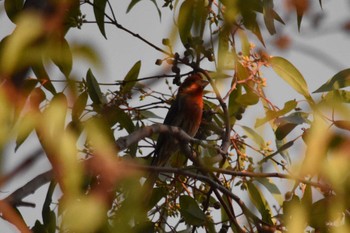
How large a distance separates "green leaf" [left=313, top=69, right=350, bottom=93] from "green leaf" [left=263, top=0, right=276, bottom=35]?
0.38 metres

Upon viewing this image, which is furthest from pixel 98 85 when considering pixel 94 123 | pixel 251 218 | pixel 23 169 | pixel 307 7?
pixel 23 169

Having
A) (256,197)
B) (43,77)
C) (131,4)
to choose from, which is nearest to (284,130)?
(256,197)

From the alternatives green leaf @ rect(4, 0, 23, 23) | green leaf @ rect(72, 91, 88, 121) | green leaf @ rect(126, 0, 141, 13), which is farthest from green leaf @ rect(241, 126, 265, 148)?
green leaf @ rect(4, 0, 23, 23)

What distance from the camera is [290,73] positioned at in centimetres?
283

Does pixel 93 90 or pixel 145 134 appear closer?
pixel 145 134

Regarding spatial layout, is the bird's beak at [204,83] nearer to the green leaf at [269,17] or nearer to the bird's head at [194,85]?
the bird's head at [194,85]

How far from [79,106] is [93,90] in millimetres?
227

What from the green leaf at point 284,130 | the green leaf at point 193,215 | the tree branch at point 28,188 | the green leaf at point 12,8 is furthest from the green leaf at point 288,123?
the tree branch at point 28,188

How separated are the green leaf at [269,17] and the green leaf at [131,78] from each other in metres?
0.66

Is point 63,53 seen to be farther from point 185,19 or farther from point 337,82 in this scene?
point 337,82

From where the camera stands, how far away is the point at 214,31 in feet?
8.87

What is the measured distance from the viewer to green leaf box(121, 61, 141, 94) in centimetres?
275

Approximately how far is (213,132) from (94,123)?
6.49 ft

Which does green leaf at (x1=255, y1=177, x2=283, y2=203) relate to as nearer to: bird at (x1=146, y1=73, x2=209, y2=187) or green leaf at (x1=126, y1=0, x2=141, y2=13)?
bird at (x1=146, y1=73, x2=209, y2=187)
